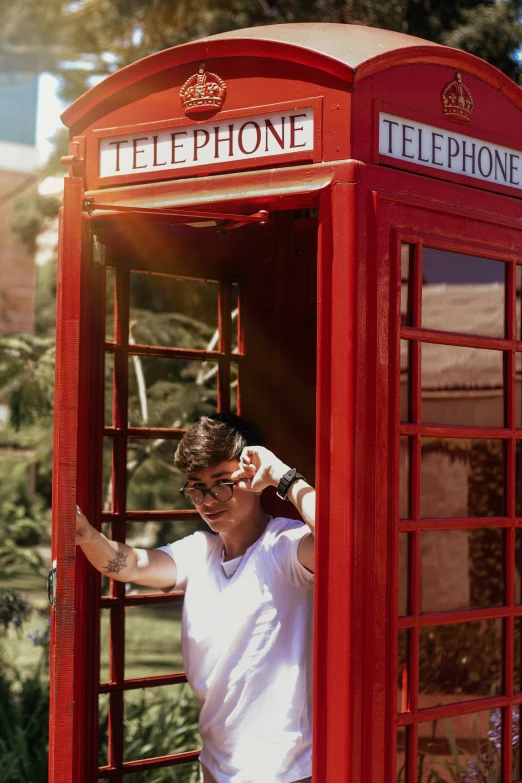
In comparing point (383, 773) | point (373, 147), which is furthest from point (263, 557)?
point (373, 147)

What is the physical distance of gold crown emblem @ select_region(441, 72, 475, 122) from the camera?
113 inches

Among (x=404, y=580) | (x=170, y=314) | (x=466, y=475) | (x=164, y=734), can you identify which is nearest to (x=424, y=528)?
(x=404, y=580)

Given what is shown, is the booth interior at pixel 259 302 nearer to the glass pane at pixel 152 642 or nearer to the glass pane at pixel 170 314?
the glass pane at pixel 170 314

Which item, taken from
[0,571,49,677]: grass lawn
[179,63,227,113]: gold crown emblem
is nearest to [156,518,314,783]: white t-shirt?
[179,63,227,113]: gold crown emblem

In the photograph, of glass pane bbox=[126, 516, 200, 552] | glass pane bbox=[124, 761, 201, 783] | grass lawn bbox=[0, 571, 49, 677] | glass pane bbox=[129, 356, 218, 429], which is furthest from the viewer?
glass pane bbox=[126, 516, 200, 552]

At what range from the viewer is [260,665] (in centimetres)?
289

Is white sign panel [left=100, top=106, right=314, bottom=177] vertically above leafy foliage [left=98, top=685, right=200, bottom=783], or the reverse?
white sign panel [left=100, top=106, right=314, bottom=177]

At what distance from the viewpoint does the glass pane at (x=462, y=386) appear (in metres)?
3.00

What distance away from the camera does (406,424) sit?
9.00 ft

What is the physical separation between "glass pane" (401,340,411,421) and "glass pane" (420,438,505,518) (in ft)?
0.58

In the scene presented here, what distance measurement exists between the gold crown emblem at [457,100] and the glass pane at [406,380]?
660 mm

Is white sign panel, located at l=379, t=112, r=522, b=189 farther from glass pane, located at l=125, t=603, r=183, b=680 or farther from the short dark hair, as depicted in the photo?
glass pane, located at l=125, t=603, r=183, b=680

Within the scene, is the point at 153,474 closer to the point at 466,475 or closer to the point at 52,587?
the point at 466,475

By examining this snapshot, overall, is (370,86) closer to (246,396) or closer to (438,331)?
(438,331)
